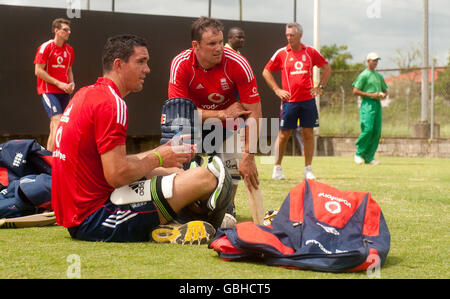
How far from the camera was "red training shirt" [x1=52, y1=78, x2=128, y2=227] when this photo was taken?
12.6 ft

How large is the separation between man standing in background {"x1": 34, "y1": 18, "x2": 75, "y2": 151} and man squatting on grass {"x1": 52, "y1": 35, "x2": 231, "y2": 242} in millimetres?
5917

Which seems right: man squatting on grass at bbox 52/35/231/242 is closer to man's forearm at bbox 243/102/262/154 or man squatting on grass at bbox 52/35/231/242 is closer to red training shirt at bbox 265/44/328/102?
man's forearm at bbox 243/102/262/154

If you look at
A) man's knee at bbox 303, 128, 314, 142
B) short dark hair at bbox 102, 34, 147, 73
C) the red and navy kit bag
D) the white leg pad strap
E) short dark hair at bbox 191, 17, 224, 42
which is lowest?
the red and navy kit bag

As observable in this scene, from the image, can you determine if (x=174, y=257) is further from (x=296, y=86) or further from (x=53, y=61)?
(x=53, y=61)

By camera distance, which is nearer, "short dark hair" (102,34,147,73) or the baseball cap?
"short dark hair" (102,34,147,73)

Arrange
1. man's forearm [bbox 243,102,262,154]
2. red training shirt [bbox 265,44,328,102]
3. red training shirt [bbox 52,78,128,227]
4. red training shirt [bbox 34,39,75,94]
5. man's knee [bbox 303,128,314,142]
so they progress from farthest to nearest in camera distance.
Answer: red training shirt [bbox 34,39,75,94], red training shirt [bbox 265,44,328,102], man's knee [bbox 303,128,314,142], man's forearm [bbox 243,102,262,154], red training shirt [bbox 52,78,128,227]

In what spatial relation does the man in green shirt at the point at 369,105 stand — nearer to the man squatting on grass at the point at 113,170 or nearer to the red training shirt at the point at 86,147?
the man squatting on grass at the point at 113,170

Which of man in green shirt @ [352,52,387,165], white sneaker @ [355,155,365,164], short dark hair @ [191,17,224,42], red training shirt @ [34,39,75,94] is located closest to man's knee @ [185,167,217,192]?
short dark hair @ [191,17,224,42]

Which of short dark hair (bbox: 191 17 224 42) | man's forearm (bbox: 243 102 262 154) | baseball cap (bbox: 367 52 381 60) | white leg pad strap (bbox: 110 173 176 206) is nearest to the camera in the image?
white leg pad strap (bbox: 110 173 176 206)

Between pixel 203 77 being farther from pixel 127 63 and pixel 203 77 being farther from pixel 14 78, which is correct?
pixel 14 78

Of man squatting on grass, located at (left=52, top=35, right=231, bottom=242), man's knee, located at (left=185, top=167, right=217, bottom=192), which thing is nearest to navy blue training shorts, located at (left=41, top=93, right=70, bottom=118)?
man squatting on grass, located at (left=52, top=35, right=231, bottom=242)

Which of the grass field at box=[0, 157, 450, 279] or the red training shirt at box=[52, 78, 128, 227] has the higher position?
→ the red training shirt at box=[52, 78, 128, 227]

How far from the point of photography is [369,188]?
26.8 feet

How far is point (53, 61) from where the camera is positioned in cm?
1024
